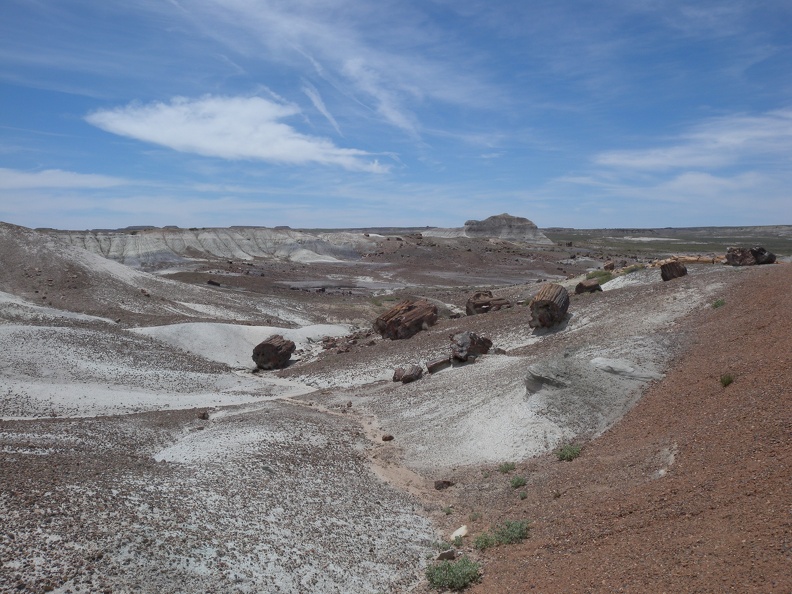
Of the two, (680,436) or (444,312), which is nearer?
(680,436)

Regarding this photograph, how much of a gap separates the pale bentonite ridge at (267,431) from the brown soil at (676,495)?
47.4 inches

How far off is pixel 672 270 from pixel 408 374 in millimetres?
12692

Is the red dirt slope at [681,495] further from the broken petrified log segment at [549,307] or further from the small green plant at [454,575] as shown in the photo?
the broken petrified log segment at [549,307]

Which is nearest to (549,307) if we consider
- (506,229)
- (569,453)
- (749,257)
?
(749,257)

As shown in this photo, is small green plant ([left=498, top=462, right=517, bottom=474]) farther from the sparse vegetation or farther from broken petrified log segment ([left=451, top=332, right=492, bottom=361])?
broken petrified log segment ([left=451, top=332, right=492, bottom=361])

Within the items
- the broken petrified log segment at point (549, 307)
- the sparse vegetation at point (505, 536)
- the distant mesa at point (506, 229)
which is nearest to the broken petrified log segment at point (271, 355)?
the broken petrified log segment at point (549, 307)

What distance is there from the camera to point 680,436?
12336mm

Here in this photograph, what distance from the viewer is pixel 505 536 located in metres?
10.8

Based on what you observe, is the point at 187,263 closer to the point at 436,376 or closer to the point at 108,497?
the point at 436,376

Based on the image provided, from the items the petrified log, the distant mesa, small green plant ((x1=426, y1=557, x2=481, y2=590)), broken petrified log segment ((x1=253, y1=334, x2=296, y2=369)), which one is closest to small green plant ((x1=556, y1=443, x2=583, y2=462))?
small green plant ((x1=426, y1=557, x2=481, y2=590))

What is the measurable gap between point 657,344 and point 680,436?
Answer: 19.7ft

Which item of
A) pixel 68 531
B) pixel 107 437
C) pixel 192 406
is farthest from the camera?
pixel 192 406

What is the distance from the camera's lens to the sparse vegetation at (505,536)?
10.7 meters

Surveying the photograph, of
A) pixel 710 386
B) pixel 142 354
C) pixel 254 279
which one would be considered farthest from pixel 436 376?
pixel 254 279
